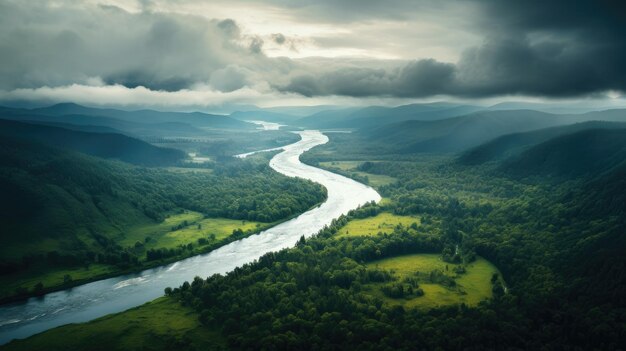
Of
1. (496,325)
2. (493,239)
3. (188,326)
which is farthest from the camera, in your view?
(493,239)

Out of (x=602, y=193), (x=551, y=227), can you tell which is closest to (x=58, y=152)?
(x=551, y=227)

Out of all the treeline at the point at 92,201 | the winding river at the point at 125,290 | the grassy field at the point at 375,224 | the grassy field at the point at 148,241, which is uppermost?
the treeline at the point at 92,201

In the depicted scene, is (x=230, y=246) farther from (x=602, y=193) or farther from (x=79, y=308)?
(x=602, y=193)

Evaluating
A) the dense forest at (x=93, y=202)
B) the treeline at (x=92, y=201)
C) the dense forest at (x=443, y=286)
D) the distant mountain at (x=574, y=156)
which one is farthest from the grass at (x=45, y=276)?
the distant mountain at (x=574, y=156)

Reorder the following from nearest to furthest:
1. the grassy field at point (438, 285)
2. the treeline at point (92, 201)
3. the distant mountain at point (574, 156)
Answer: the grassy field at point (438, 285), the treeline at point (92, 201), the distant mountain at point (574, 156)

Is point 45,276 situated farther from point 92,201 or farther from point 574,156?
point 574,156

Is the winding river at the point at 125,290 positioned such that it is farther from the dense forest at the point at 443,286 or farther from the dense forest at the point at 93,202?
the dense forest at the point at 443,286
